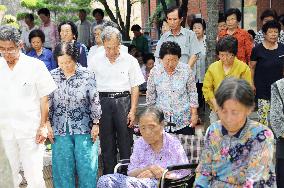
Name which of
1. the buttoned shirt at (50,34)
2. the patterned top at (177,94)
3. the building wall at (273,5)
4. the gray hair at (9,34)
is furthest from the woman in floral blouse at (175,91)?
the building wall at (273,5)

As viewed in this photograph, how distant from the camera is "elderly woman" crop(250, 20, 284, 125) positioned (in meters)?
6.38

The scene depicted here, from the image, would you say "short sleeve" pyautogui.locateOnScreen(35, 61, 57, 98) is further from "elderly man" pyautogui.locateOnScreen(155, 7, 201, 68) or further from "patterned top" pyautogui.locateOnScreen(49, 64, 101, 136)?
"elderly man" pyautogui.locateOnScreen(155, 7, 201, 68)

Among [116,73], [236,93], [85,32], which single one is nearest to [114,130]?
[116,73]

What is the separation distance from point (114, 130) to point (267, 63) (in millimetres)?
2028

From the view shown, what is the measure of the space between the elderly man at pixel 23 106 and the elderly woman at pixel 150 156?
2.93ft

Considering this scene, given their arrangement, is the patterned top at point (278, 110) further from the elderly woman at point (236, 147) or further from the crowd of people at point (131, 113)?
the elderly woman at point (236, 147)

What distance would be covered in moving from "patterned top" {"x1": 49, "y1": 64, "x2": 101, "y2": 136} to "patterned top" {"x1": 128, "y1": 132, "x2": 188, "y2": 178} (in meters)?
0.80

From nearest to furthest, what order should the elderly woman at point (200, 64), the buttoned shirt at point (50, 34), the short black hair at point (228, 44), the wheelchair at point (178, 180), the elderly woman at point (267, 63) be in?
the wheelchair at point (178, 180), the short black hair at point (228, 44), the elderly woman at point (267, 63), the elderly woman at point (200, 64), the buttoned shirt at point (50, 34)

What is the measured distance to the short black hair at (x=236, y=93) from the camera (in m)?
3.02

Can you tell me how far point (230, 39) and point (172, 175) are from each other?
6.19ft

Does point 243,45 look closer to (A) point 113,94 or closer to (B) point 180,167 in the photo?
(A) point 113,94

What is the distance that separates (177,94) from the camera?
548cm

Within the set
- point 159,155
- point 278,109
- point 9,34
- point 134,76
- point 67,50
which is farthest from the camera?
point 134,76

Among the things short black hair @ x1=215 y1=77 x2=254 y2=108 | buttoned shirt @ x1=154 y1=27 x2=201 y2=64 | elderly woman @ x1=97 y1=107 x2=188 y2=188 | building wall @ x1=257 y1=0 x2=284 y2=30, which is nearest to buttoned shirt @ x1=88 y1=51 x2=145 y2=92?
buttoned shirt @ x1=154 y1=27 x2=201 y2=64
